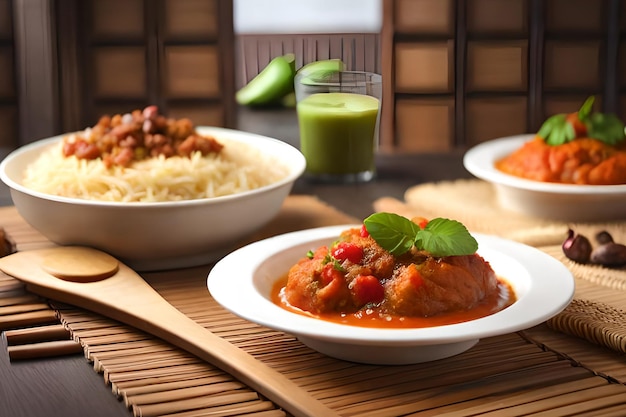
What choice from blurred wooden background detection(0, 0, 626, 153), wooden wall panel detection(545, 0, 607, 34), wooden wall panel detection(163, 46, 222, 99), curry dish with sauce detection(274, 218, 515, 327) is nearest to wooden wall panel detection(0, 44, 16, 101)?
blurred wooden background detection(0, 0, 626, 153)

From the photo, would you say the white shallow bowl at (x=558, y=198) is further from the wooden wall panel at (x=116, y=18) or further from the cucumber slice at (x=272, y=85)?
the cucumber slice at (x=272, y=85)

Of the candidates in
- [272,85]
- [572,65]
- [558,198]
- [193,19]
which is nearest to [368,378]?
[558,198]

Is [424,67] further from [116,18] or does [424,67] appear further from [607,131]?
[607,131]

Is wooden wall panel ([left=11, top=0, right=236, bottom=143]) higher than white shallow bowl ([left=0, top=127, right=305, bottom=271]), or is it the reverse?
wooden wall panel ([left=11, top=0, right=236, bottom=143])

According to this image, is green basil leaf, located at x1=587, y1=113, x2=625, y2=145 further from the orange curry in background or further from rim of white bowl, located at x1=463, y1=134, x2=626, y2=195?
rim of white bowl, located at x1=463, y1=134, x2=626, y2=195

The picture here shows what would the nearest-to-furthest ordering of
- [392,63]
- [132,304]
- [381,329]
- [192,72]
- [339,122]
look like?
[381,329]
[132,304]
[339,122]
[192,72]
[392,63]

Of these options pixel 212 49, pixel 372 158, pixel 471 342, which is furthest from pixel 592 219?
pixel 212 49

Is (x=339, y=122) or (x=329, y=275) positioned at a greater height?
(x=339, y=122)
